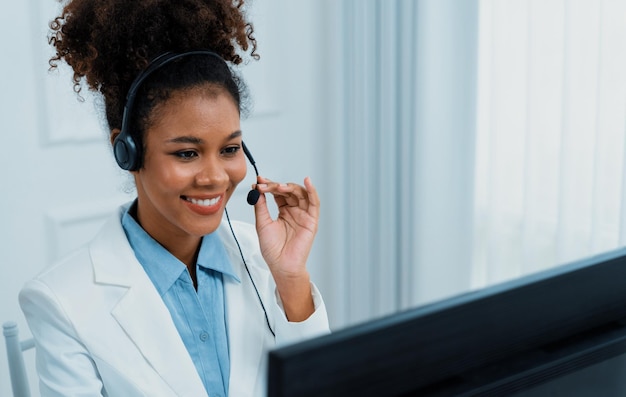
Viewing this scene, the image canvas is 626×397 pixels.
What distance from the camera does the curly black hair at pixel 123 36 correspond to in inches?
53.2

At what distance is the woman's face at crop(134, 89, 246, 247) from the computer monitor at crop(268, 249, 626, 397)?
2.42 feet

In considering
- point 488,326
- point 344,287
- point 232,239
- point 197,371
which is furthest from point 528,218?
point 488,326

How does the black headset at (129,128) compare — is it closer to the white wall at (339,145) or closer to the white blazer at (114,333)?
the white blazer at (114,333)

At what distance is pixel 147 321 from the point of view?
136 cm

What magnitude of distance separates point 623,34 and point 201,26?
1219mm

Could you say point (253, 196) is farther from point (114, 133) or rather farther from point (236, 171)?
point (114, 133)

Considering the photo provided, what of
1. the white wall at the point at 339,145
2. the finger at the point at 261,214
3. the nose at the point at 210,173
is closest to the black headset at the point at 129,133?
the nose at the point at 210,173

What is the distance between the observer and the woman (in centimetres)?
132

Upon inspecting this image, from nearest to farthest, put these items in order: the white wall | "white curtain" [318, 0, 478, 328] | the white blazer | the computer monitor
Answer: the computer monitor
the white blazer
the white wall
"white curtain" [318, 0, 478, 328]

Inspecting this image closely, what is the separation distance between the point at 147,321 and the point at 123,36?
447 millimetres

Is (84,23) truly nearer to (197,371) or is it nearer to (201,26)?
(201,26)

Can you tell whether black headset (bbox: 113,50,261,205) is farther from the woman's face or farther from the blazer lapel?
the blazer lapel

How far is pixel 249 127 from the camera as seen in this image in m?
2.87

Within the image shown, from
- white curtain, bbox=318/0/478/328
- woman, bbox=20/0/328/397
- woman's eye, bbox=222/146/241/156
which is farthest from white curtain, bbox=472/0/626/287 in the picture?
woman's eye, bbox=222/146/241/156
